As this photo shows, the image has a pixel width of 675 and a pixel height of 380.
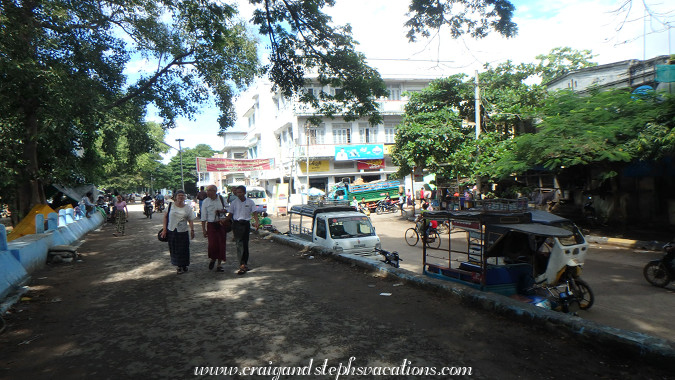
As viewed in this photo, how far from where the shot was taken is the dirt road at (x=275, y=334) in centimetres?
361

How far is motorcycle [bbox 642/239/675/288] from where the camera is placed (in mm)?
7109

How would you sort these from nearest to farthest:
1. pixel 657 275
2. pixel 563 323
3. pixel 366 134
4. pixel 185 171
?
pixel 563 323 < pixel 657 275 < pixel 366 134 < pixel 185 171

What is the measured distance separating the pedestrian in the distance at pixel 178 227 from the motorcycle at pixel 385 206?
20139 mm

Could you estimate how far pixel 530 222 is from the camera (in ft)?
18.4

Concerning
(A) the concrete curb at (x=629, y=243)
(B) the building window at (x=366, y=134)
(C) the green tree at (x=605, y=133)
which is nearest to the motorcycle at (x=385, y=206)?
(B) the building window at (x=366, y=134)

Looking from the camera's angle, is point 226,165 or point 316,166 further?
point 316,166

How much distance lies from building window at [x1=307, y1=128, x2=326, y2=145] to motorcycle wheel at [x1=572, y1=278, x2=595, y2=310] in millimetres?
27866

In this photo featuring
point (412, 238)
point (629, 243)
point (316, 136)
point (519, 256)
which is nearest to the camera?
point (519, 256)

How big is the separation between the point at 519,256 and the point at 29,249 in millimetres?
9440

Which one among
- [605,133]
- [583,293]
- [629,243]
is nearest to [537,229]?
[583,293]

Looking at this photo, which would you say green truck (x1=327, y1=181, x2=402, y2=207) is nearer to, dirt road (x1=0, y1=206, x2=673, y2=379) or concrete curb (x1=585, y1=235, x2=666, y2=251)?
concrete curb (x1=585, y1=235, x2=666, y2=251)

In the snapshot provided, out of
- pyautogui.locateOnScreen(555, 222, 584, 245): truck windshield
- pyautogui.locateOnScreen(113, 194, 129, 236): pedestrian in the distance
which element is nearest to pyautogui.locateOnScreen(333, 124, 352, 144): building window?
pyautogui.locateOnScreen(113, 194, 129, 236): pedestrian in the distance

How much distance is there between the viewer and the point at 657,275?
7.41m

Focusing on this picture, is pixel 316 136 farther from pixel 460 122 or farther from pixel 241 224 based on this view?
pixel 241 224
